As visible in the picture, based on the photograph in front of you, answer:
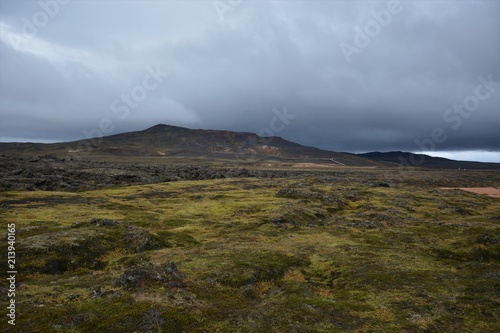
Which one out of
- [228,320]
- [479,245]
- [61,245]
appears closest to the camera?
[228,320]

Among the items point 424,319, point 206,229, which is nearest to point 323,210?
point 206,229

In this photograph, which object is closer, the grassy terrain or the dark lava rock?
the grassy terrain

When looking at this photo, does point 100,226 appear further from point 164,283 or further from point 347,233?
point 347,233

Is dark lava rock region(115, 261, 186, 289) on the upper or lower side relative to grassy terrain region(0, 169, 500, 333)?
upper

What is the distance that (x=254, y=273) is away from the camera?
931 inches

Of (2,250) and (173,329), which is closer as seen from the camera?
(173,329)

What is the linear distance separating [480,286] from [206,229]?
2910 cm

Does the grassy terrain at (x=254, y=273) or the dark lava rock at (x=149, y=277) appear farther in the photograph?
the dark lava rock at (x=149, y=277)

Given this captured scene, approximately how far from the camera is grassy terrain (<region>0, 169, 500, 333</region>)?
16.2 meters

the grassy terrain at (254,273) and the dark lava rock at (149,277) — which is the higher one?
the dark lava rock at (149,277)

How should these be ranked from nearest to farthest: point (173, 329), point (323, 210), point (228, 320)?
point (173, 329) < point (228, 320) < point (323, 210)

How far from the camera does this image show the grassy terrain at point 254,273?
16234mm

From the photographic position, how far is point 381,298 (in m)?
19.7

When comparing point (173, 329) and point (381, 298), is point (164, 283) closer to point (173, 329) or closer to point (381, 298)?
point (173, 329)
